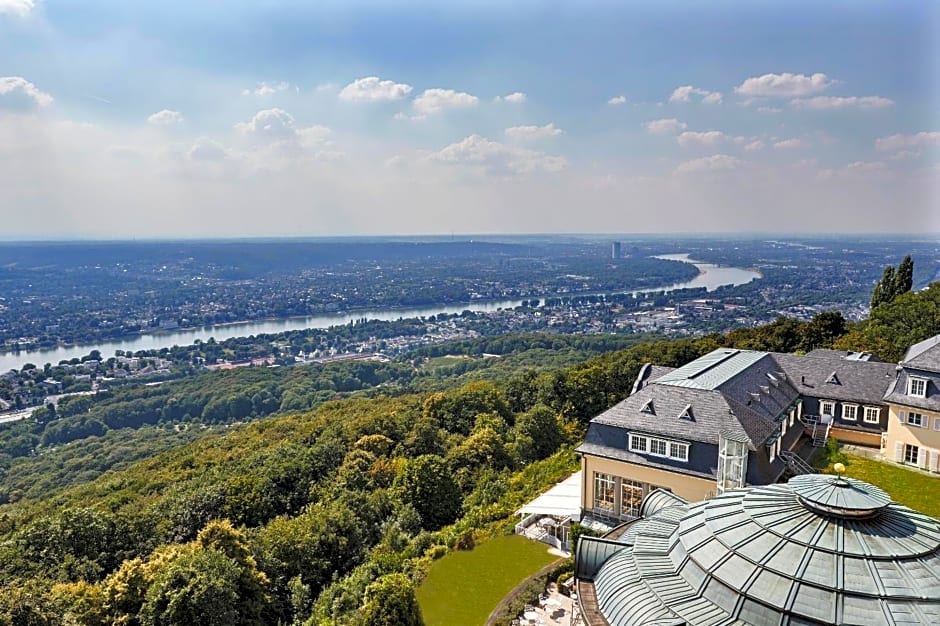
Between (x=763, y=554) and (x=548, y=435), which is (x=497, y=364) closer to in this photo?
(x=548, y=435)

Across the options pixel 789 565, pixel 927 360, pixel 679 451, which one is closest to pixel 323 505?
pixel 679 451

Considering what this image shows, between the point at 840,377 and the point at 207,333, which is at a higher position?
the point at 840,377

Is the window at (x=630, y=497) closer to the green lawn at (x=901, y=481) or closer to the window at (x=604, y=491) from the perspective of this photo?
the window at (x=604, y=491)

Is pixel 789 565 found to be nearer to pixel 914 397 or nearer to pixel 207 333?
pixel 914 397

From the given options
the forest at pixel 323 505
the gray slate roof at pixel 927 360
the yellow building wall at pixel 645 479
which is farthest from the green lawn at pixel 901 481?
the forest at pixel 323 505

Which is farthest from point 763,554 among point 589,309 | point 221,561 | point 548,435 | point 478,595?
point 589,309

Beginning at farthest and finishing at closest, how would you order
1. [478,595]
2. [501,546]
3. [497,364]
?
[497,364] < [501,546] < [478,595]

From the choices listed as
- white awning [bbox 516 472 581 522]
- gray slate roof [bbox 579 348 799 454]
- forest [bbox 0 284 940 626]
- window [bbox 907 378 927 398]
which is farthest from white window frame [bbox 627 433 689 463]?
window [bbox 907 378 927 398]
